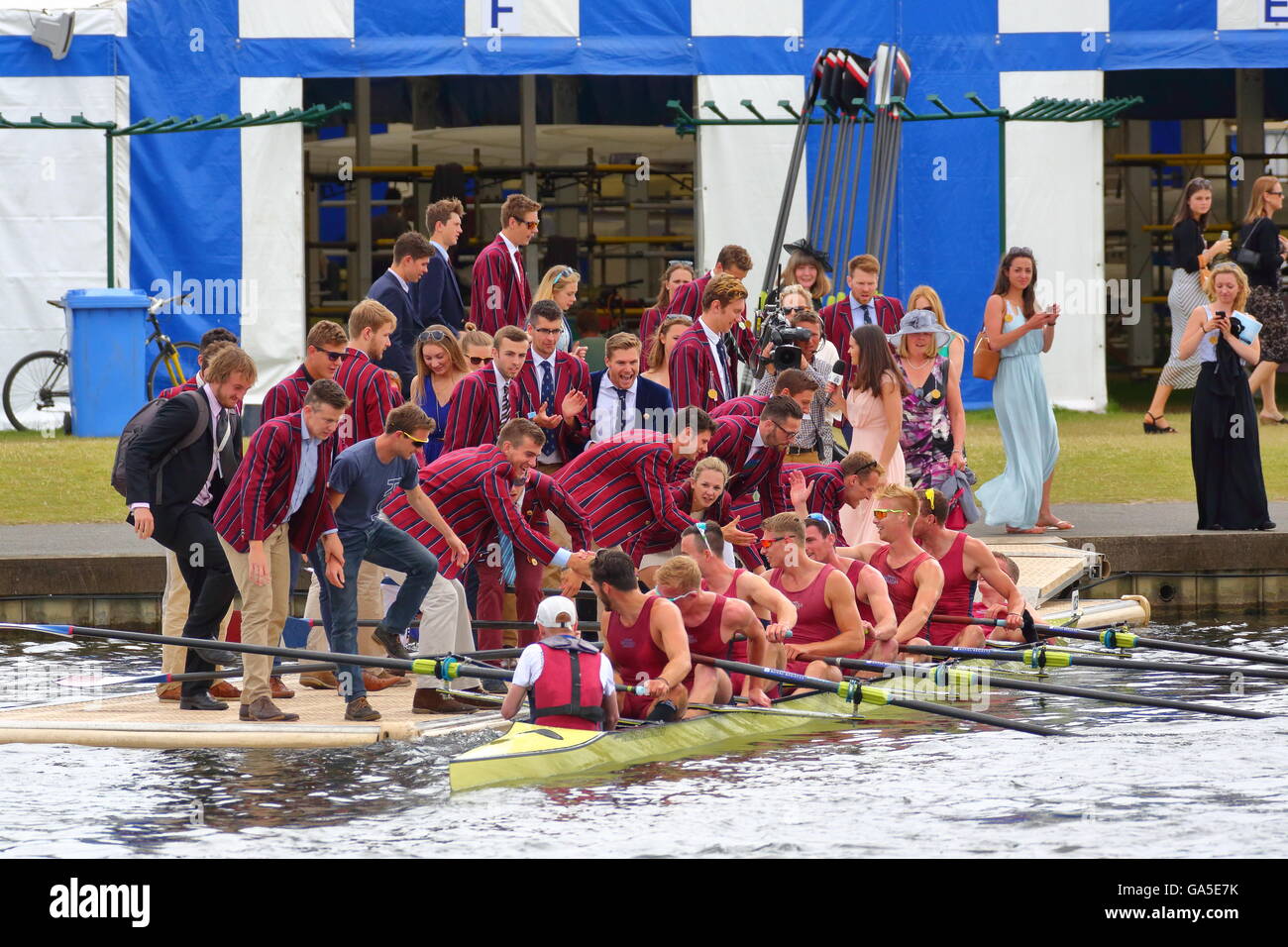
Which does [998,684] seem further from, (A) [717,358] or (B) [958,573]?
(A) [717,358]

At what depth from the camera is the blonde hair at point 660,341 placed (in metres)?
12.0

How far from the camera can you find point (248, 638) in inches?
374

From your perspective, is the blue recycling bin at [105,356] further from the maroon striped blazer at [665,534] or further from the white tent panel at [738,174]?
the maroon striped blazer at [665,534]

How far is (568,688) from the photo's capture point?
8805 mm

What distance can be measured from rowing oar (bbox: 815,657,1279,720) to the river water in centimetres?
10

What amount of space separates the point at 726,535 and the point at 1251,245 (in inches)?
368

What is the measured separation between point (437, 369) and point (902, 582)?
300 centimetres

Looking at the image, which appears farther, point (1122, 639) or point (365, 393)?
point (1122, 639)

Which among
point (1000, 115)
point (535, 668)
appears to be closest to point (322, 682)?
point (535, 668)

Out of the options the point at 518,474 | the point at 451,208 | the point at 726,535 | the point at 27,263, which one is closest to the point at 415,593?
the point at 518,474

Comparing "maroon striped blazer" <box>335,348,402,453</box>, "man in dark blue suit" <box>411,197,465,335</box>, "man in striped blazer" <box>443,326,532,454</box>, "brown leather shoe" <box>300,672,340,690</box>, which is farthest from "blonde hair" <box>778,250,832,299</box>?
"brown leather shoe" <box>300,672,340,690</box>

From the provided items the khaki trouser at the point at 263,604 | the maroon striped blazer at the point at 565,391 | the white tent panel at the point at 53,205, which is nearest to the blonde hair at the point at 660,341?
the maroon striped blazer at the point at 565,391

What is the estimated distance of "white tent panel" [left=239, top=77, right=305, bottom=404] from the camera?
63.8ft
